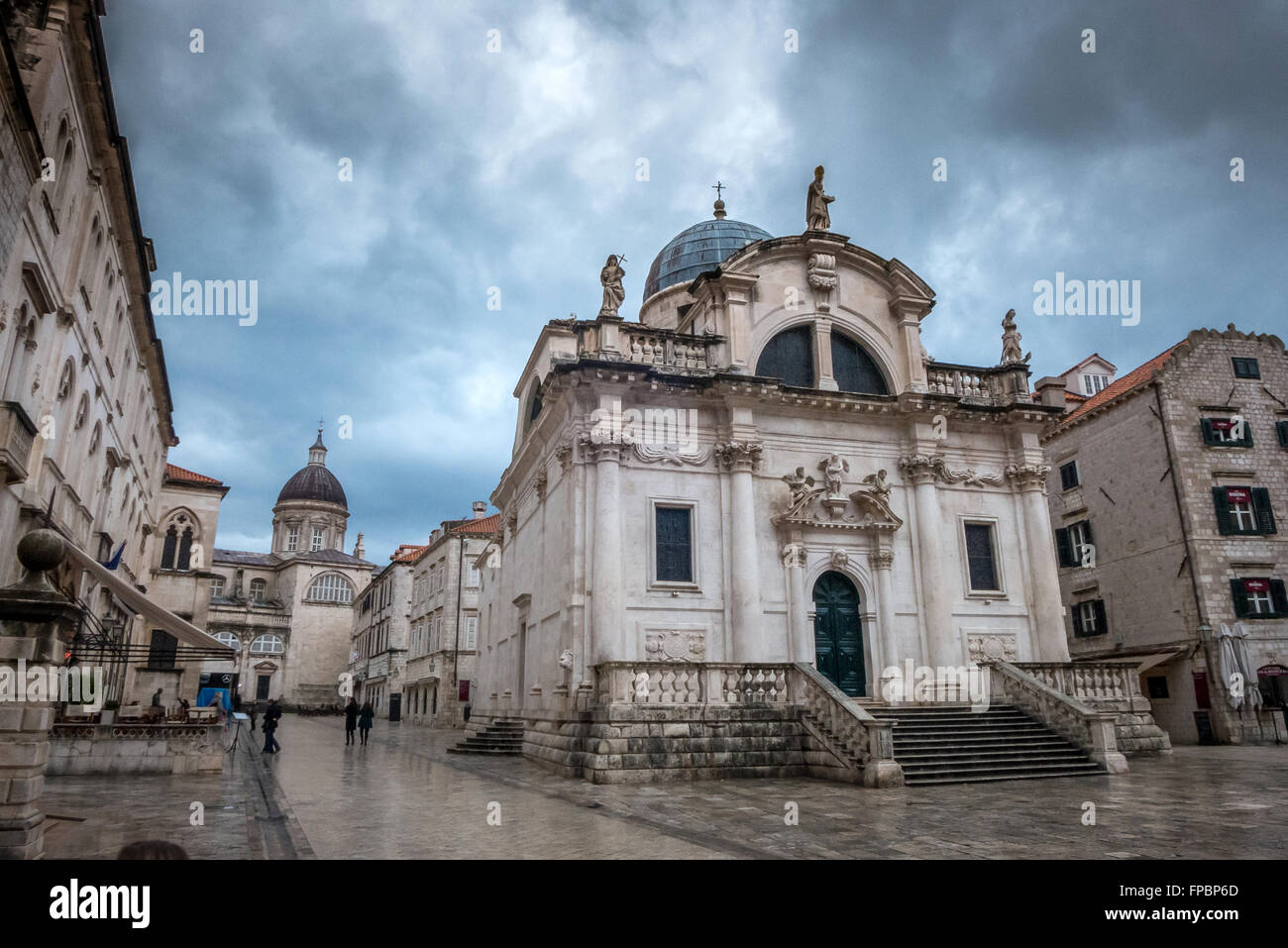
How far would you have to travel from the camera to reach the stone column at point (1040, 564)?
72.8 ft

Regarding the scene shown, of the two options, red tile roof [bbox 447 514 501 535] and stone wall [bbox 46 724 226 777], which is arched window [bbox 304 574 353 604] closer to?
red tile roof [bbox 447 514 501 535]

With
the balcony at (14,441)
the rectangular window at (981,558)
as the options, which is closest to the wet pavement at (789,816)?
the rectangular window at (981,558)

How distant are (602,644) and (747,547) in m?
4.38

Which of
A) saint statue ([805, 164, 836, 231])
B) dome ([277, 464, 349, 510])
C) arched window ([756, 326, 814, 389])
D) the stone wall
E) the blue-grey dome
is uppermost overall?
dome ([277, 464, 349, 510])

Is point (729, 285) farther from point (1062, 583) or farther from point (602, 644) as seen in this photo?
point (1062, 583)

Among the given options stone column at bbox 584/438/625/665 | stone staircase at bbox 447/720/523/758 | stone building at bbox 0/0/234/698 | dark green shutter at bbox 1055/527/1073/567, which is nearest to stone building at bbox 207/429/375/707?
A: stone building at bbox 0/0/234/698

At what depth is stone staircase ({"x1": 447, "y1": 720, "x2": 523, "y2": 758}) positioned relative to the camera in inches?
911

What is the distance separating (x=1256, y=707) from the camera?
27.0 meters

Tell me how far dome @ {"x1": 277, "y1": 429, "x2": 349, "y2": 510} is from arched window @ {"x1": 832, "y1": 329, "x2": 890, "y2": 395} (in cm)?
7531

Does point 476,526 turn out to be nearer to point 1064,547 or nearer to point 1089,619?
point 1064,547

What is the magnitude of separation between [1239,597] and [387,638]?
5126 centimetres

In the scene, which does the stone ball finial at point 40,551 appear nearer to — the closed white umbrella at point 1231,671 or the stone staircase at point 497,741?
the stone staircase at point 497,741

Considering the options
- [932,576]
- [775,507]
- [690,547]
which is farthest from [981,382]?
[690,547]
